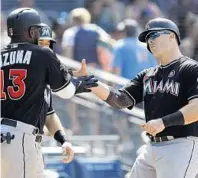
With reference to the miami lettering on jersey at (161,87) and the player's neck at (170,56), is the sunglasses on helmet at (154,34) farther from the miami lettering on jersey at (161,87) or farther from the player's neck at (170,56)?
the miami lettering on jersey at (161,87)

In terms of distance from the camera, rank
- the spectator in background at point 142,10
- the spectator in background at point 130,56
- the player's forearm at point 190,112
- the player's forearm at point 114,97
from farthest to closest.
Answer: the spectator in background at point 142,10, the spectator in background at point 130,56, the player's forearm at point 114,97, the player's forearm at point 190,112

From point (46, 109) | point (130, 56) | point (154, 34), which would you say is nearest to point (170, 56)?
point (154, 34)

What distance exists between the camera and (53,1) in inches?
545

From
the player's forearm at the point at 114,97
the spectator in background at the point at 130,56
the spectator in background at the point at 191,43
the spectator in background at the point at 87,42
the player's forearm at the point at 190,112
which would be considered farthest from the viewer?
the spectator in background at the point at 191,43

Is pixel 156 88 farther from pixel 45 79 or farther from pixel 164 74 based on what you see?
pixel 45 79

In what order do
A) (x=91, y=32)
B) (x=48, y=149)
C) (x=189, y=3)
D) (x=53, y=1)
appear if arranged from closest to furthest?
(x=48, y=149), (x=91, y=32), (x=189, y=3), (x=53, y=1)

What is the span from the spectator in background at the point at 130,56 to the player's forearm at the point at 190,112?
157 inches

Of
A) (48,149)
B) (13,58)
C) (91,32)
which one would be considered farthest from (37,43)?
(91,32)

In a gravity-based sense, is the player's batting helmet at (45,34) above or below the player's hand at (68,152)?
above

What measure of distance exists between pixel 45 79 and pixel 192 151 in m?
1.19

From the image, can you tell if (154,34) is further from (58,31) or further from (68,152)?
(58,31)

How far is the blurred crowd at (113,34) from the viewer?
9.97m

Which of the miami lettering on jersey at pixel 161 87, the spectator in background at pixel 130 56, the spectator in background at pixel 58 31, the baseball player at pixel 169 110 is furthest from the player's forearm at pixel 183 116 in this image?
the spectator in background at pixel 58 31

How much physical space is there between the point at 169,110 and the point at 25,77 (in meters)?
1.08
